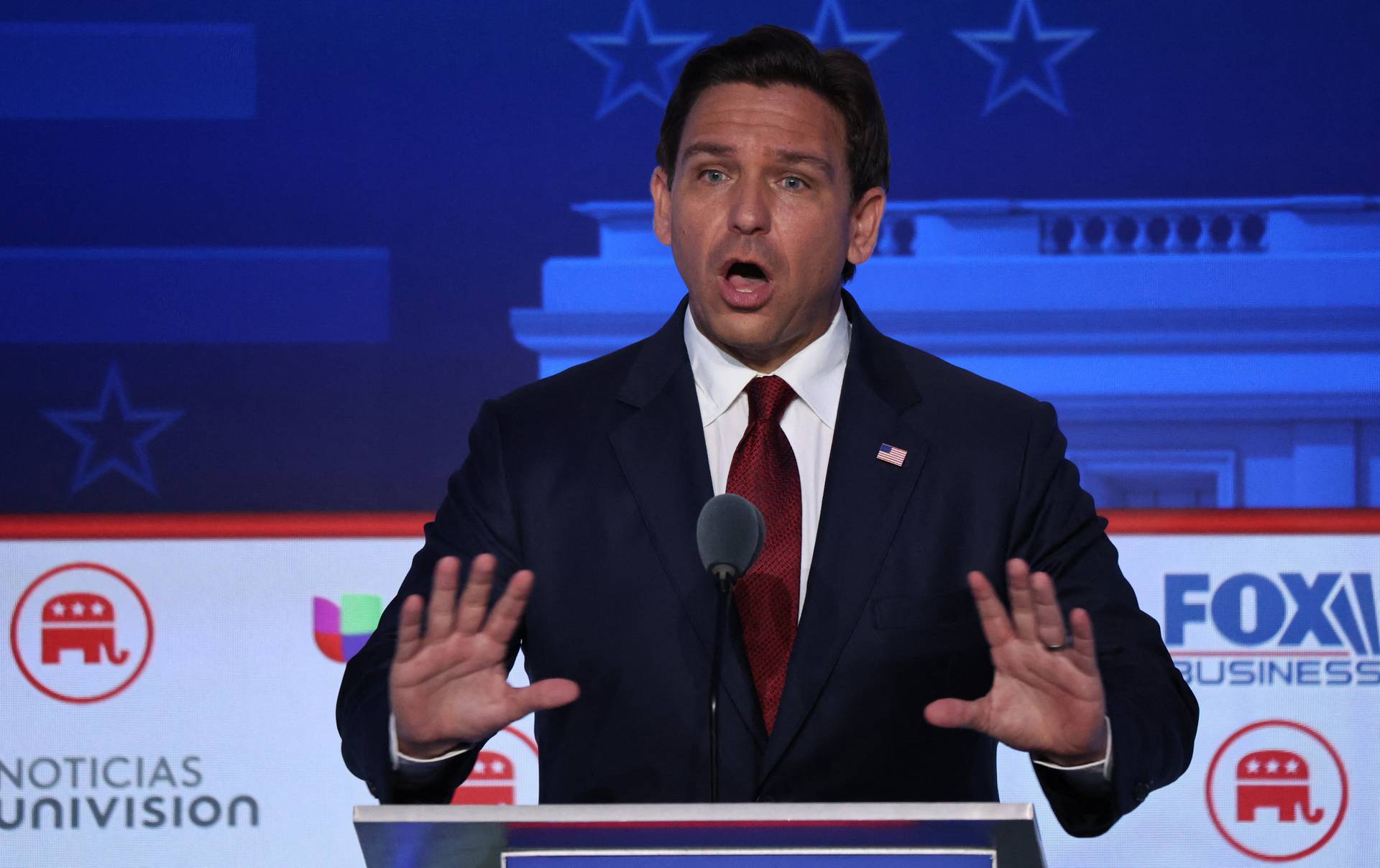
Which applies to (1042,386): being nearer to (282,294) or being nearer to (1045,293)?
(1045,293)

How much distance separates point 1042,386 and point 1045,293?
20cm

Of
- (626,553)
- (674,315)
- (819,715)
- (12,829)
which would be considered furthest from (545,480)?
(12,829)

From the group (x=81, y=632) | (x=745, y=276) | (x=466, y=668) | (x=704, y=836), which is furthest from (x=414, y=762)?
(x=81, y=632)

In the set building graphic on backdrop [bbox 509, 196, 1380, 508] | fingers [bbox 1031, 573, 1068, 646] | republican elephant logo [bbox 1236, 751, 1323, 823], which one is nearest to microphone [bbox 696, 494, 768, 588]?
fingers [bbox 1031, 573, 1068, 646]

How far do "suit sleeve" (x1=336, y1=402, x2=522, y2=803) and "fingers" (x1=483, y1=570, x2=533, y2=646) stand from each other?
0.50 ft

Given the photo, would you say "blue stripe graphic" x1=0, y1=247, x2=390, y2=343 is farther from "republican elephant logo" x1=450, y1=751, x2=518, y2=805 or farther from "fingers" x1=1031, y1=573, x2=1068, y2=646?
"fingers" x1=1031, y1=573, x2=1068, y2=646

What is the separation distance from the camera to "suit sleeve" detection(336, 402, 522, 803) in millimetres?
1757

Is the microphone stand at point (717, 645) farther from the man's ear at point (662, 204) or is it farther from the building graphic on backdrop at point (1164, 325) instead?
the building graphic on backdrop at point (1164, 325)

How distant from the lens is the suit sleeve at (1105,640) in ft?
5.62

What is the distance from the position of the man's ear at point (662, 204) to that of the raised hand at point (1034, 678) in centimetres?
92

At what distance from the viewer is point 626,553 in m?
2.09

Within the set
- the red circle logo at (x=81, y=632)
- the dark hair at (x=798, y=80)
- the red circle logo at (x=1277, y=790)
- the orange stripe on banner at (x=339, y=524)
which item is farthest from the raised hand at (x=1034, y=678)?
the red circle logo at (x=81, y=632)

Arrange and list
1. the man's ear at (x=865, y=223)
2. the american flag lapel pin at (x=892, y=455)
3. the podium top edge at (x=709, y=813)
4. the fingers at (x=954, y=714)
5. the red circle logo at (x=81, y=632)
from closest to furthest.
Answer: the podium top edge at (x=709, y=813) → the fingers at (x=954, y=714) → the american flag lapel pin at (x=892, y=455) → the man's ear at (x=865, y=223) → the red circle logo at (x=81, y=632)

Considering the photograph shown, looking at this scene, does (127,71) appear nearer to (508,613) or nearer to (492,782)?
(492,782)
